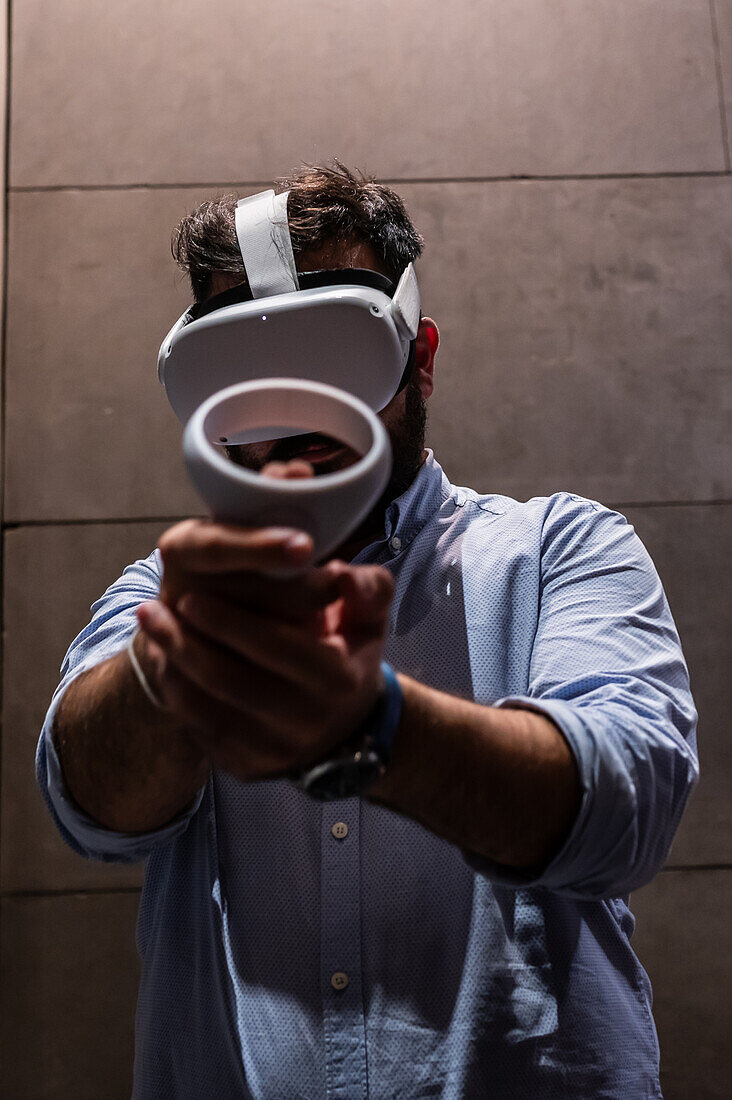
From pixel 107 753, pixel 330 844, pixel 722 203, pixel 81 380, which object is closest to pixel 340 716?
pixel 107 753

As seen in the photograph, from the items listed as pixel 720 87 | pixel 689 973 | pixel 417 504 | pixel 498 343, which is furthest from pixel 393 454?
pixel 720 87

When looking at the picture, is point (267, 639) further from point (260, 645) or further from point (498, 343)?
point (498, 343)

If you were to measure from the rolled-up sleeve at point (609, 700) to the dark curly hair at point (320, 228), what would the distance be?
45 centimetres

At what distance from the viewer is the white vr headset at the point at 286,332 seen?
90 centimetres

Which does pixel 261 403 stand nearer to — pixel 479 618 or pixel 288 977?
pixel 479 618

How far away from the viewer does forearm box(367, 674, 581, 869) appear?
1.95 feet

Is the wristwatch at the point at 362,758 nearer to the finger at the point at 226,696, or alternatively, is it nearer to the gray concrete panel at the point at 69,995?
the finger at the point at 226,696

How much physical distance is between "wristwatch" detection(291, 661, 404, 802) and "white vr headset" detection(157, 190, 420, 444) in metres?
0.40

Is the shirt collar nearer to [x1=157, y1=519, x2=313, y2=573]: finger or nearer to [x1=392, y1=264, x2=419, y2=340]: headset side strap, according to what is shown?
[x1=392, y1=264, x2=419, y2=340]: headset side strap

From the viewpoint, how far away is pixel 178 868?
3.17 ft

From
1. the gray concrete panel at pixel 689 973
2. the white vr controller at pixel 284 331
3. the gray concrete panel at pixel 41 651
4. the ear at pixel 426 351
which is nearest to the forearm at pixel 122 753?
the white vr controller at pixel 284 331

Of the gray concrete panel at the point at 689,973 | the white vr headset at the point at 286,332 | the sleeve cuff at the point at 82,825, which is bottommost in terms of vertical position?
the gray concrete panel at the point at 689,973

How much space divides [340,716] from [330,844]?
18.3 inches

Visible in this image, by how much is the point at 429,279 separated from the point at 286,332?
92 cm
